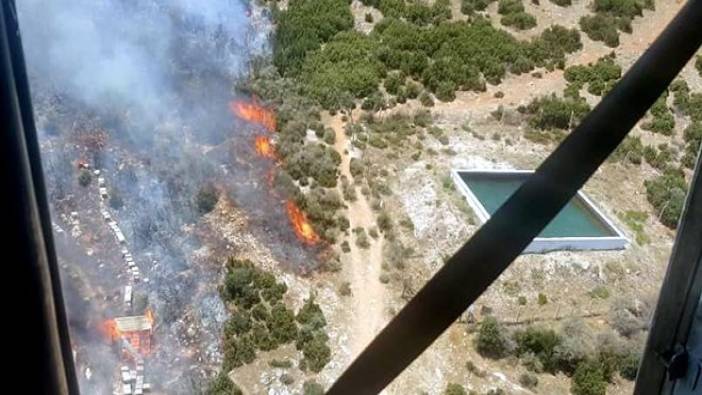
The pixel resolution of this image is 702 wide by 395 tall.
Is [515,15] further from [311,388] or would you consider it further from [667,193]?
[311,388]

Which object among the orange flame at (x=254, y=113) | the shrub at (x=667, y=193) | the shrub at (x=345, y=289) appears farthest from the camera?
the orange flame at (x=254, y=113)

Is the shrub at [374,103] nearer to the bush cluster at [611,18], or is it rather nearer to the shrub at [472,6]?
the shrub at [472,6]

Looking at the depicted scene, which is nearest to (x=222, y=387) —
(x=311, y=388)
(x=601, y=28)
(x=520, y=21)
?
(x=311, y=388)

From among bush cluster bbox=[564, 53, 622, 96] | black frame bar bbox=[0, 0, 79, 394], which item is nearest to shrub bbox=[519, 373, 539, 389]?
bush cluster bbox=[564, 53, 622, 96]

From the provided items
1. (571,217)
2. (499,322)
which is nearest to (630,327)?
(499,322)

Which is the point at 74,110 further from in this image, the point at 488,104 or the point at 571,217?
the point at 571,217

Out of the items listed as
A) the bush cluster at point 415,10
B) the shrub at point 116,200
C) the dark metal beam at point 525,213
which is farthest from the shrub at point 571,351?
the dark metal beam at point 525,213
